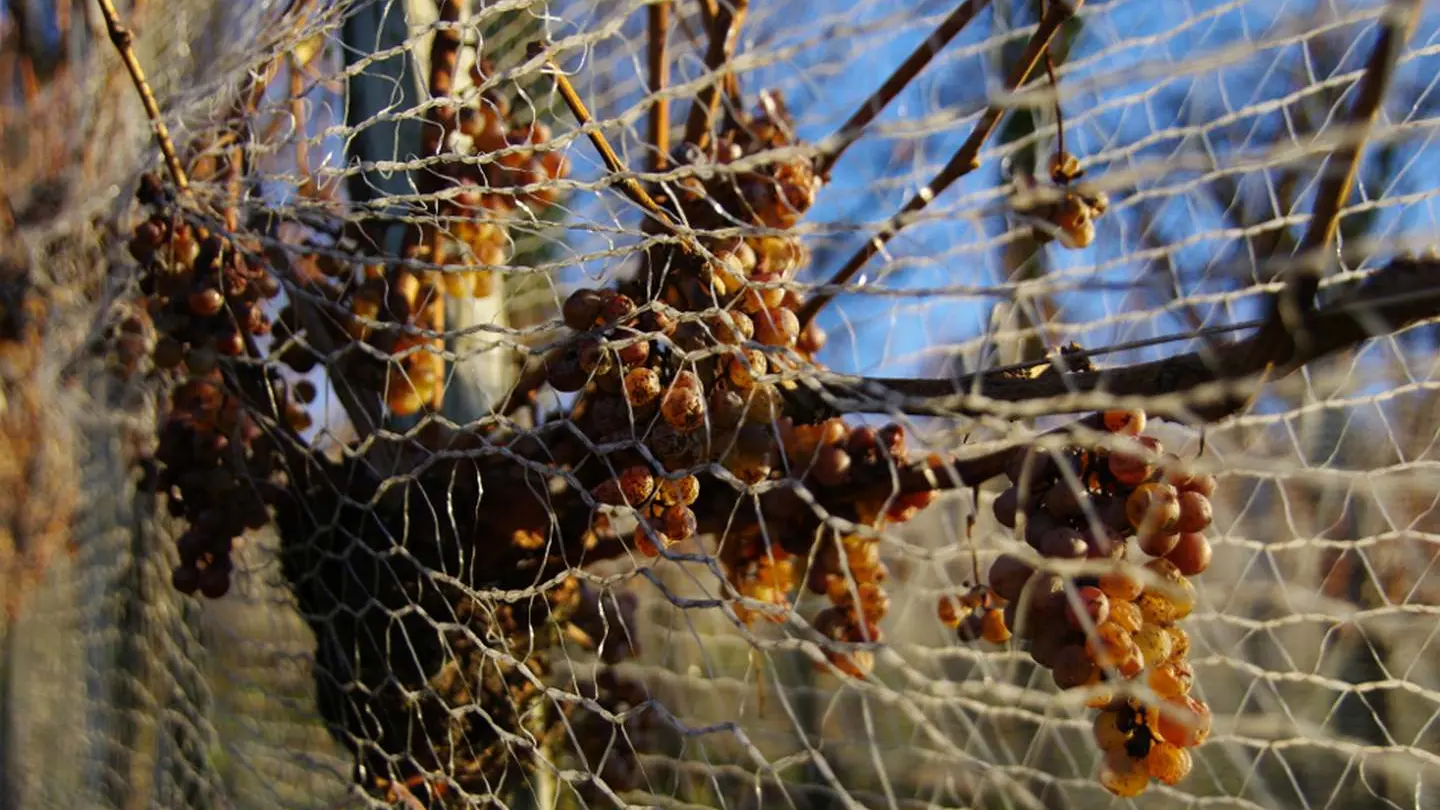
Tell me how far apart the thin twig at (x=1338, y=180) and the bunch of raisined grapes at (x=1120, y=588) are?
0.09 meters

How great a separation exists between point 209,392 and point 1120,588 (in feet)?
2.17

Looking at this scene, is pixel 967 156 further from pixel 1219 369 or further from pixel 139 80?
pixel 139 80

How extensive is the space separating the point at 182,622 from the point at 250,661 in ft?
0.50

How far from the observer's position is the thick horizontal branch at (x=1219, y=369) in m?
0.35

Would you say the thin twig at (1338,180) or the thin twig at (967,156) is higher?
the thin twig at (967,156)

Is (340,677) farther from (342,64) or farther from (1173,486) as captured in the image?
(1173,486)

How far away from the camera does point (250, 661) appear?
4.14ft

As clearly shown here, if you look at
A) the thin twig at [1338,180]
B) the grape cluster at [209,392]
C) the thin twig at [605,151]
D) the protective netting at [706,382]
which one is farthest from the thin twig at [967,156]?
the grape cluster at [209,392]

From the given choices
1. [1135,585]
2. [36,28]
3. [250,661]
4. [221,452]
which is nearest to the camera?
[1135,585]

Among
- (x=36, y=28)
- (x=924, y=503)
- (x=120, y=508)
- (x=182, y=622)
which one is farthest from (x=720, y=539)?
(x=36, y=28)

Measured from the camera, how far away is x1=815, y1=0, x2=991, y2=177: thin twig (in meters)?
0.66

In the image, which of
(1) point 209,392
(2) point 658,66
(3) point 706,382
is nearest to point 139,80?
(1) point 209,392

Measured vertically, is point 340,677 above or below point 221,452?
below

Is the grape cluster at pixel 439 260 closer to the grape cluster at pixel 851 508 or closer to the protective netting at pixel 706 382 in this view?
the protective netting at pixel 706 382
